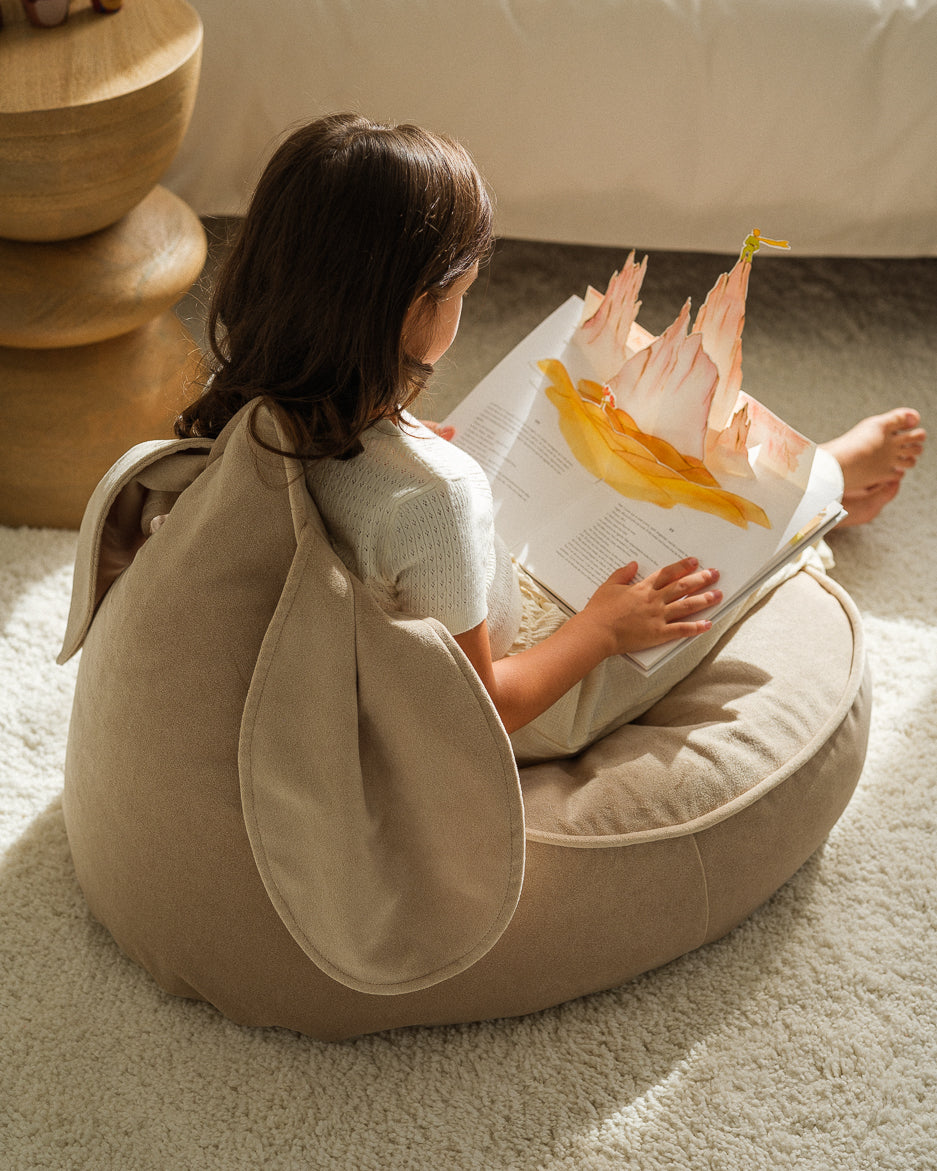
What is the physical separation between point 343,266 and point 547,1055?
0.65 metres

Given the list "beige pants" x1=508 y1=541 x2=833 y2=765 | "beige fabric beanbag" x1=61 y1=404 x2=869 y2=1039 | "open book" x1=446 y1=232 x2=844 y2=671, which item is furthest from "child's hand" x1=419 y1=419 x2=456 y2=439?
"beige fabric beanbag" x1=61 y1=404 x2=869 y2=1039

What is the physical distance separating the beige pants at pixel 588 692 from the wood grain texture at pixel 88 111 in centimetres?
59

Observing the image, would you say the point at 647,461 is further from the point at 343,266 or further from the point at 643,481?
the point at 343,266

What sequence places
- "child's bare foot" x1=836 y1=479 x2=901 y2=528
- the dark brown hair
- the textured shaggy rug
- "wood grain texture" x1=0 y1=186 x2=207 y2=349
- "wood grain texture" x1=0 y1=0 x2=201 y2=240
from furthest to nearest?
"child's bare foot" x1=836 y1=479 x2=901 y2=528
"wood grain texture" x1=0 y1=186 x2=207 y2=349
"wood grain texture" x1=0 y1=0 x2=201 y2=240
the textured shaggy rug
the dark brown hair

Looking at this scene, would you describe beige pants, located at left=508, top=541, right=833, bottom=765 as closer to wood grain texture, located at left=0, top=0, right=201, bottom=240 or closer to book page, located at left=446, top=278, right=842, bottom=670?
book page, located at left=446, top=278, right=842, bottom=670

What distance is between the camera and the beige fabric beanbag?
741 millimetres

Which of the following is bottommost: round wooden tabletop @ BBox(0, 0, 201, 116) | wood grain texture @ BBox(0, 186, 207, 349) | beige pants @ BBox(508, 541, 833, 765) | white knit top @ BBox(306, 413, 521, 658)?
beige pants @ BBox(508, 541, 833, 765)

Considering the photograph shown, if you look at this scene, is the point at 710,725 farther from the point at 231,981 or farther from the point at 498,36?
the point at 498,36

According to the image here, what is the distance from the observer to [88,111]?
3.51ft

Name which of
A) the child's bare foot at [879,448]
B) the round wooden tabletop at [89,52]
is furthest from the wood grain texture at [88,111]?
the child's bare foot at [879,448]

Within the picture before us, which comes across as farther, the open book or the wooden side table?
the wooden side table

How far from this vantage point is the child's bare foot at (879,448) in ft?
4.25

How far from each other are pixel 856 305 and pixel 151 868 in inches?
53.8

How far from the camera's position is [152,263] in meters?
1.26
